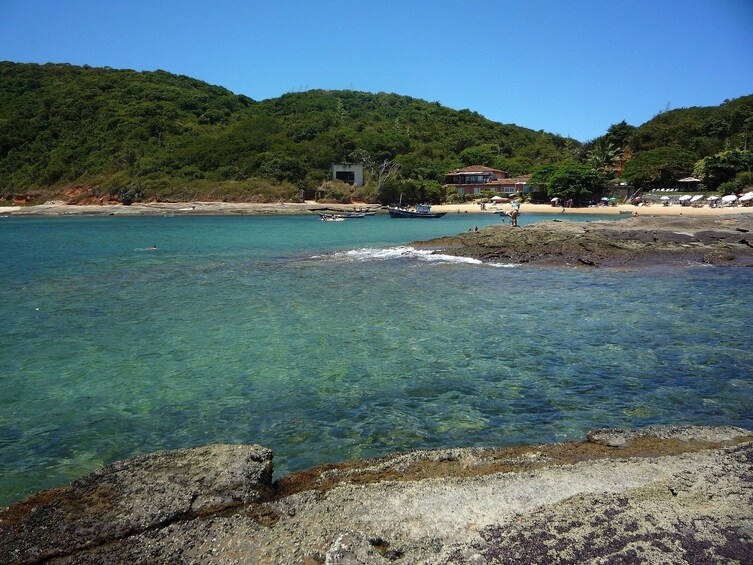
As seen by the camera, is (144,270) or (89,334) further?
(144,270)

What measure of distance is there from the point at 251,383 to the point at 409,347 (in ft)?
11.4

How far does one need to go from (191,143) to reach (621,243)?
3512 inches

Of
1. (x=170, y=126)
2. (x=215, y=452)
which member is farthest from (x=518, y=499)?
(x=170, y=126)

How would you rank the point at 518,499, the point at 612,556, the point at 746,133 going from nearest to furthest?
1. the point at 612,556
2. the point at 518,499
3. the point at 746,133

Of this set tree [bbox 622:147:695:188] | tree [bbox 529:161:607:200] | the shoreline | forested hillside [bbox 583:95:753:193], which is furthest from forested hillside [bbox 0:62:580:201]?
tree [bbox 622:147:695:188]

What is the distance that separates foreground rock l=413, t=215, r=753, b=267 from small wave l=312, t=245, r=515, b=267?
949 mm

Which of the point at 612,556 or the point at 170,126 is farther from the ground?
the point at 170,126

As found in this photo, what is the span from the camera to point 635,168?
2876 inches

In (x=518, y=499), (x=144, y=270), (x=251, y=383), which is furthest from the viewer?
(x=144, y=270)

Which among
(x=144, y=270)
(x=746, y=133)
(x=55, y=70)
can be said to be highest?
(x=55, y=70)

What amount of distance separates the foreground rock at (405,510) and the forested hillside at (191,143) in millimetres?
79053

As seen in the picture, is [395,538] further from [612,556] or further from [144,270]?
[144,270]

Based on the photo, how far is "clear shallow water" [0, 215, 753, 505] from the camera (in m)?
6.86

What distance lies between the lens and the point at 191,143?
95688 millimetres
